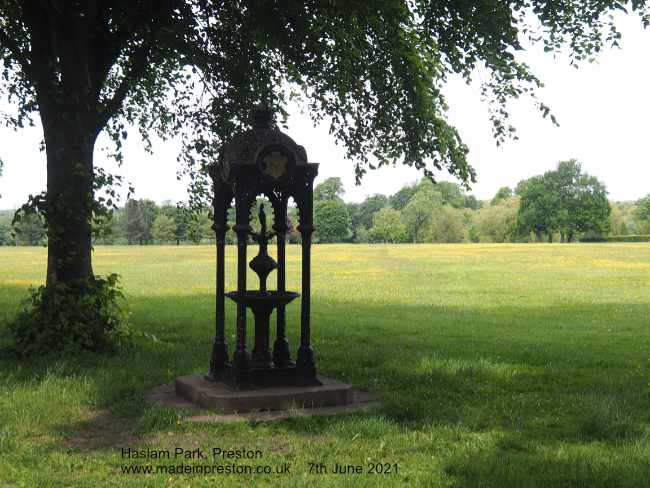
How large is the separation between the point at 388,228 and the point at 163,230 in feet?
165

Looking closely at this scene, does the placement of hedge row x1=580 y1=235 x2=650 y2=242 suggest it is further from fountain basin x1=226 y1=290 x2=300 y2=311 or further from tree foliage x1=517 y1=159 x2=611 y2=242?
fountain basin x1=226 y1=290 x2=300 y2=311

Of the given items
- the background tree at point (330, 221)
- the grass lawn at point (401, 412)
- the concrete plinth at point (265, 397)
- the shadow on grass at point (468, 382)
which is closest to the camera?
the grass lawn at point (401, 412)

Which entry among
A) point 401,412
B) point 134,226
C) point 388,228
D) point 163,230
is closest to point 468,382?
point 401,412

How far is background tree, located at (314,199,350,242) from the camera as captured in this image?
14850cm

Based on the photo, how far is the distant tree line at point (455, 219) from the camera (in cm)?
12431

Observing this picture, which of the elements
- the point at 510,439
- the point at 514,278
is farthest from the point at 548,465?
the point at 514,278

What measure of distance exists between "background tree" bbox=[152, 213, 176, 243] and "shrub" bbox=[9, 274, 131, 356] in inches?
5299

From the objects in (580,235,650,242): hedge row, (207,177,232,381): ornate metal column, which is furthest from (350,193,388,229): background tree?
(207,177,232,381): ornate metal column

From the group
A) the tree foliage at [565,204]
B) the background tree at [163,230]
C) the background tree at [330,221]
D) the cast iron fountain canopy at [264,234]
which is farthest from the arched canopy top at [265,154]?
the background tree at [163,230]

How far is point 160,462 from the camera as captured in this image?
6.36m

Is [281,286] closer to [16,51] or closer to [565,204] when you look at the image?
[16,51]

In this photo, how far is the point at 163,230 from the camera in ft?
482

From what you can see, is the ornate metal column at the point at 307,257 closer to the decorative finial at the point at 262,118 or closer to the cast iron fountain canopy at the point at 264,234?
the cast iron fountain canopy at the point at 264,234

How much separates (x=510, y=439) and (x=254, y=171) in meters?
4.16
